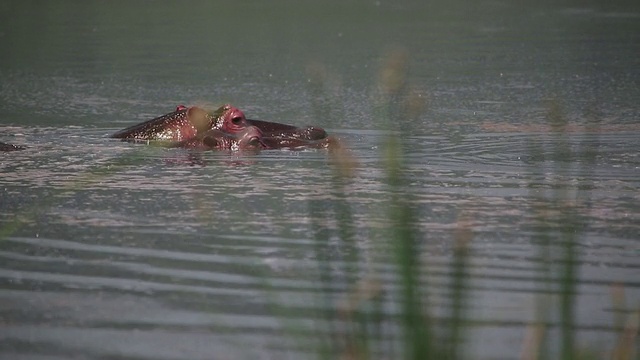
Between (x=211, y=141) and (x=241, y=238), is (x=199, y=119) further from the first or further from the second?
(x=241, y=238)

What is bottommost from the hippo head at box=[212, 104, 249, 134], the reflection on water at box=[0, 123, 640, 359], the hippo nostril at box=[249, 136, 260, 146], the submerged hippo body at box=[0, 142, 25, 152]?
the reflection on water at box=[0, 123, 640, 359]

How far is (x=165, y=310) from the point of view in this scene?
4.02 m

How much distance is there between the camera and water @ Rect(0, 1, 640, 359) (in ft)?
12.7

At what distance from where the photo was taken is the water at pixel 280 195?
3883 mm

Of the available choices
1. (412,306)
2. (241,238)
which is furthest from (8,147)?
(412,306)

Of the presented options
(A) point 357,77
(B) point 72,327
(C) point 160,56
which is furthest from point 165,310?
(C) point 160,56

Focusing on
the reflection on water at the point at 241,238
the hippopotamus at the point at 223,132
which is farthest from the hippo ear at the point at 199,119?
the reflection on water at the point at 241,238

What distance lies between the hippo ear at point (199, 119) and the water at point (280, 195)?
1.14 feet

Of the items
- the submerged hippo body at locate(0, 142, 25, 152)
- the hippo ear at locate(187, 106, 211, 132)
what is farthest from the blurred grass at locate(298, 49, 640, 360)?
the submerged hippo body at locate(0, 142, 25, 152)

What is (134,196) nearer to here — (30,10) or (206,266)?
(206,266)

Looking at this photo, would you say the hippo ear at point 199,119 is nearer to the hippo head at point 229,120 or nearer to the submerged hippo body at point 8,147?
the hippo head at point 229,120

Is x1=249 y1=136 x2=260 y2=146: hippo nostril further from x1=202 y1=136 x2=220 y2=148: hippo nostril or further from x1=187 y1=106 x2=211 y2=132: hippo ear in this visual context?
x1=187 y1=106 x2=211 y2=132: hippo ear

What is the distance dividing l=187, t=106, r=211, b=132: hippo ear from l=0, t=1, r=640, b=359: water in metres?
0.35

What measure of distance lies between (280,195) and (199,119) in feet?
6.30
